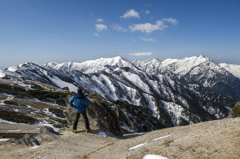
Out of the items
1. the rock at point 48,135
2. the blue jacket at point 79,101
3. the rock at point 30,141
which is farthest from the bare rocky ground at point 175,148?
the rock at point 30,141

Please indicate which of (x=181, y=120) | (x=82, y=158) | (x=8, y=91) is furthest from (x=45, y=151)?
(x=181, y=120)

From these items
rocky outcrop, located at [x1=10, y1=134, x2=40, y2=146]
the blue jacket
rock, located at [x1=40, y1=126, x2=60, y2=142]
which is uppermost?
the blue jacket

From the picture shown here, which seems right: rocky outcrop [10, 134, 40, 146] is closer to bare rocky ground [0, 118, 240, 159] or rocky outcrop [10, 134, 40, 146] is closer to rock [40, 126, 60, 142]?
rock [40, 126, 60, 142]

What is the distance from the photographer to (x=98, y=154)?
30.2 feet

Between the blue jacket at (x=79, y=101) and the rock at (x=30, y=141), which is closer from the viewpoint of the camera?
the blue jacket at (x=79, y=101)

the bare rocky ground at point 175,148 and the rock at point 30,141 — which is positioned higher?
the bare rocky ground at point 175,148

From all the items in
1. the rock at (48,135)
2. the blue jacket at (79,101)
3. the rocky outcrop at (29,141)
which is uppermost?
the blue jacket at (79,101)

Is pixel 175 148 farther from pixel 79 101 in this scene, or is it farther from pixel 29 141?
pixel 29 141

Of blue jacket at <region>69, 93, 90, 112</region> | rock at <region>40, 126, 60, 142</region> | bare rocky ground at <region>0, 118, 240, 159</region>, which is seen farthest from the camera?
rock at <region>40, 126, 60, 142</region>

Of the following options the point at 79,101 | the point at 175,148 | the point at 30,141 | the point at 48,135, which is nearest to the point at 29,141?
the point at 30,141

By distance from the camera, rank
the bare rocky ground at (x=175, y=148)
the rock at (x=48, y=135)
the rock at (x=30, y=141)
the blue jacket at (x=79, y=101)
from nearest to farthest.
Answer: the bare rocky ground at (x=175, y=148) → the blue jacket at (x=79, y=101) → the rock at (x=48, y=135) → the rock at (x=30, y=141)

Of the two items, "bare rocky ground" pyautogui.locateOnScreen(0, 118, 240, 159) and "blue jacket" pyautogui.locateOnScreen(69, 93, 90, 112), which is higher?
"blue jacket" pyautogui.locateOnScreen(69, 93, 90, 112)

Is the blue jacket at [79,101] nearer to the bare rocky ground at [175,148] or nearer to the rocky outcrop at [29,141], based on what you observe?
the bare rocky ground at [175,148]

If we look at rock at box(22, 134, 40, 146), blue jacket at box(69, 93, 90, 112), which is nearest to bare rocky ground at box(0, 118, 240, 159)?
blue jacket at box(69, 93, 90, 112)
